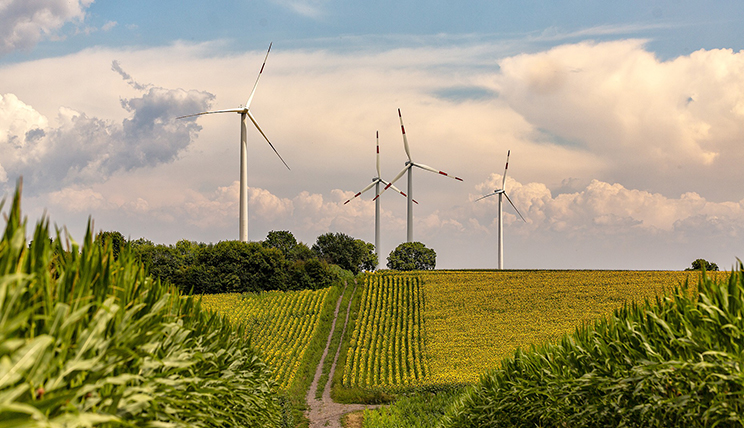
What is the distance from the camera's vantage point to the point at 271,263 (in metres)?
67.6

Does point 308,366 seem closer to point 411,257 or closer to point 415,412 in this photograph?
point 415,412

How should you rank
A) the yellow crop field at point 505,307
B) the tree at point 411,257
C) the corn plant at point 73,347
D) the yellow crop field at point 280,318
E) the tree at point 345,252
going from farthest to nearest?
the tree at point 345,252, the tree at point 411,257, the yellow crop field at point 505,307, the yellow crop field at point 280,318, the corn plant at point 73,347

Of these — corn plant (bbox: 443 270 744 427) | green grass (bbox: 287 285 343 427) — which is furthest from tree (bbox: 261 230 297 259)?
corn plant (bbox: 443 270 744 427)

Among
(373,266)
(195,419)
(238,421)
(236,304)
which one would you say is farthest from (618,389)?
(373,266)

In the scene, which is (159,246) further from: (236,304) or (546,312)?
(546,312)

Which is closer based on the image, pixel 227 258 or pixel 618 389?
pixel 618 389

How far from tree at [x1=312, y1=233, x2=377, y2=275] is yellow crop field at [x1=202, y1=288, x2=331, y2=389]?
141 ft

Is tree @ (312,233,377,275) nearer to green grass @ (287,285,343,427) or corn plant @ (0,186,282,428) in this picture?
green grass @ (287,285,343,427)

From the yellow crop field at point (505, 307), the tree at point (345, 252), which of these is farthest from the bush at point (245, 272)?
the tree at point (345, 252)

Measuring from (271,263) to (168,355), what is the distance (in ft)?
208

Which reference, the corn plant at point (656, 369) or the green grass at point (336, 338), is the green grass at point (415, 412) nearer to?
the green grass at point (336, 338)

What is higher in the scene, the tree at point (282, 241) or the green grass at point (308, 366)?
the tree at point (282, 241)

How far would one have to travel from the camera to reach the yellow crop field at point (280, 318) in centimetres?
→ 3934

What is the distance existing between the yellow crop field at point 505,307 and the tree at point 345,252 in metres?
35.5
